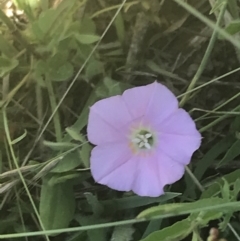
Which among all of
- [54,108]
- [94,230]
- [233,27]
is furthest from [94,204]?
[233,27]

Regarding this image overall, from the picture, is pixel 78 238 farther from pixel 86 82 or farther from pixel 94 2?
pixel 94 2

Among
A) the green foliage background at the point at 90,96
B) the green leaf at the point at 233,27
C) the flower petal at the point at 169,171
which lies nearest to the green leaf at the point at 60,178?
the green foliage background at the point at 90,96

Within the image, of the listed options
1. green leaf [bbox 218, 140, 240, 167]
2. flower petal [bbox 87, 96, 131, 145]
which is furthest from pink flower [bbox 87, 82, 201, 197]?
green leaf [bbox 218, 140, 240, 167]

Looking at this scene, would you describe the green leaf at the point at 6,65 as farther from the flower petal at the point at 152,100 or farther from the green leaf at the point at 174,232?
the green leaf at the point at 174,232

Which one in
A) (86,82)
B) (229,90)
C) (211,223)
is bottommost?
(211,223)

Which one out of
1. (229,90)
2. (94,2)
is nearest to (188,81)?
(229,90)

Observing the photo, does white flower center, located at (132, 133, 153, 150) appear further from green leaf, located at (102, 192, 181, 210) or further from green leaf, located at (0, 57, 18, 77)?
green leaf, located at (0, 57, 18, 77)
